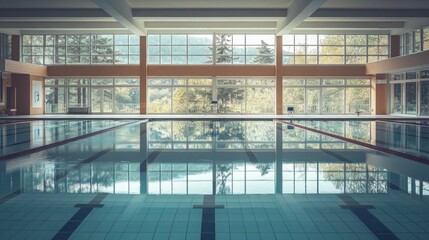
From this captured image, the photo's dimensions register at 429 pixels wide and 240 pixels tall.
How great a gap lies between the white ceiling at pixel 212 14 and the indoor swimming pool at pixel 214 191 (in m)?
7.36

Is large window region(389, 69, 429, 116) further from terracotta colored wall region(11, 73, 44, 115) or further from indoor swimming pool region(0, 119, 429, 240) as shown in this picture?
terracotta colored wall region(11, 73, 44, 115)

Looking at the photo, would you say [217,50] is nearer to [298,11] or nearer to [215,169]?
[298,11]

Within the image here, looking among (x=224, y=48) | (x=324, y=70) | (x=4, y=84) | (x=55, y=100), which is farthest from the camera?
(x=55, y=100)

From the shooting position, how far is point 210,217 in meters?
4.09

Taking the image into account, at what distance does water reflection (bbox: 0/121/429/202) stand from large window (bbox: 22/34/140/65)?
1350 centimetres

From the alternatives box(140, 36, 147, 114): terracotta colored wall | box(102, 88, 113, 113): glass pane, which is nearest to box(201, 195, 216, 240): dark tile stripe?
box(140, 36, 147, 114): terracotta colored wall

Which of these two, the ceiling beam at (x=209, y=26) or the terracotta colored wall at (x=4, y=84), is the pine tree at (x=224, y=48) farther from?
the terracotta colored wall at (x=4, y=84)

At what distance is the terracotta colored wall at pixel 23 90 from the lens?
72.1ft

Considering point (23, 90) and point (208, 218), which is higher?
point (23, 90)

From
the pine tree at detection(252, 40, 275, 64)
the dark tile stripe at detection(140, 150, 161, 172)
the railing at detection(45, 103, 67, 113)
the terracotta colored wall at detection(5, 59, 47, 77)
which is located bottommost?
the dark tile stripe at detection(140, 150, 161, 172)

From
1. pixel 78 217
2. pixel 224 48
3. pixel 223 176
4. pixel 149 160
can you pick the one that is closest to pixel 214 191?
pixel 223 176

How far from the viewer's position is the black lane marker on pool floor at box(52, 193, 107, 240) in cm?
361

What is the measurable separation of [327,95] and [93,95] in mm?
12997

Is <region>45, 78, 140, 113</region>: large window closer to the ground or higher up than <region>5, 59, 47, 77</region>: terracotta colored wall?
closer to the ground
